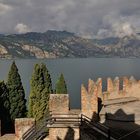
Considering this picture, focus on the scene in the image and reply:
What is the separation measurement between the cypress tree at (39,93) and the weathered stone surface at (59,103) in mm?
34637

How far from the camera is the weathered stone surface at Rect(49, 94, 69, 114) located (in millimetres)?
21125

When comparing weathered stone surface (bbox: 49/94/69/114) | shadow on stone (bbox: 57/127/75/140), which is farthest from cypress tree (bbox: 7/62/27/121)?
shadow on stone (bbox: 57/127/75/140)

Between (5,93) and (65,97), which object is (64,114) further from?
(5,93)

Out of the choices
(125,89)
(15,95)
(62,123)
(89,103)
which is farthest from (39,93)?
(62,123)

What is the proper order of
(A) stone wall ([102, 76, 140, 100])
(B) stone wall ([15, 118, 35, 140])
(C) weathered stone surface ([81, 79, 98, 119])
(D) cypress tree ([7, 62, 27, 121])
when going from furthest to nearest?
1. (D) cypress tree ([7, 62, 27, 121])
2. (A) stone wall ([102, 76, 140, 100])
3. (C) weathered stone surface ([81, 79, 98, 119])
4. (B) stone wall ([15, 118, 35, 140])

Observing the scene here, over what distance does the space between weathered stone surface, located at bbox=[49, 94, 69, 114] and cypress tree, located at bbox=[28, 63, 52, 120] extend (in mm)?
34637

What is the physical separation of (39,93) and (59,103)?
37.9 metres

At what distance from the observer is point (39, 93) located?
5878 centimetres

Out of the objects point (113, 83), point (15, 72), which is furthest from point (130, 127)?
point (15, 72)

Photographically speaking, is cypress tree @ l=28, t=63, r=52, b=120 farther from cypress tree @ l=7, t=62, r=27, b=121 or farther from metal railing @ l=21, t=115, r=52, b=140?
metal railing @ l=21, t=115, r=52, b=140

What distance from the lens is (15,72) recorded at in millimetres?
60406

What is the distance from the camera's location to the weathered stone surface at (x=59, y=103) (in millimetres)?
21125

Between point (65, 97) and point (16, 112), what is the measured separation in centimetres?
3814

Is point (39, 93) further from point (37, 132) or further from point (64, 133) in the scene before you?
point (64, 133)
